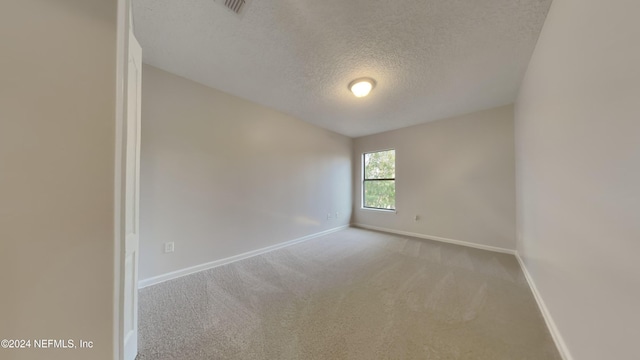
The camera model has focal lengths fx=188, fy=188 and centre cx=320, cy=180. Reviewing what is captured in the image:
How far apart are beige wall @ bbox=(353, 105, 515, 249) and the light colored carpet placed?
2.69 feet

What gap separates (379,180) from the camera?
15.6 ft

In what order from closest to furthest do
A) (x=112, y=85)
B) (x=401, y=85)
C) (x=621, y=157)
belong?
(x=112, y=85)
(x=621, y=157)
(x=401, y=85)

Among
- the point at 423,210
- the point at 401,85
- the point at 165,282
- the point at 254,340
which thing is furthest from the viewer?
the point at 423,210

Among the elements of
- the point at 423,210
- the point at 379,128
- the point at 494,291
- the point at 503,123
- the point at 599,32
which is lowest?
the point at 494,291

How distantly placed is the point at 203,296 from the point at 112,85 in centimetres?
196

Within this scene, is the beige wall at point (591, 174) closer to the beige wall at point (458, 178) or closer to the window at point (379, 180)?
the beige wall at point (458, 178)

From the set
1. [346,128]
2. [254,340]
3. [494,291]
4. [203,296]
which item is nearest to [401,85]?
[346,128]

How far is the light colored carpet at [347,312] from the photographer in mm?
1286

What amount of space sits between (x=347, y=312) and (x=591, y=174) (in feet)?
5.94

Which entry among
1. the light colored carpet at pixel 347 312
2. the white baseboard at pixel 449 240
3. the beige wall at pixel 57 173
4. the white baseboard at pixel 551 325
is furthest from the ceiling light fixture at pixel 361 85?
the white baseboard at pixel 449 240

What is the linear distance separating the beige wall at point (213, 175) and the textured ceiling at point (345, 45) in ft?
1.13

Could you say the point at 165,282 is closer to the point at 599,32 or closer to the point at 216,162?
the point at 216,162

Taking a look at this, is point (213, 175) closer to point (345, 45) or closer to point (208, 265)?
point (208, 265)

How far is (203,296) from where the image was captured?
6.15ft
